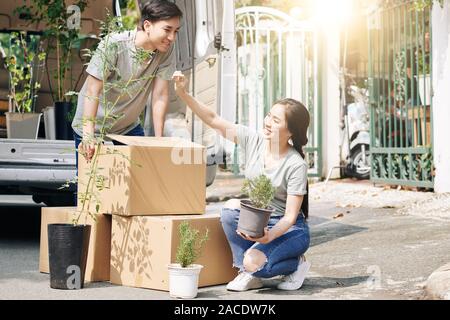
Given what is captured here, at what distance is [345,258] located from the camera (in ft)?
20.6

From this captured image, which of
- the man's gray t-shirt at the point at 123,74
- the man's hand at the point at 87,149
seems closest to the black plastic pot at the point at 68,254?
the man's hand at the point at 87,149

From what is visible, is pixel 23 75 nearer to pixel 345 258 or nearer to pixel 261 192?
pixel 345 258

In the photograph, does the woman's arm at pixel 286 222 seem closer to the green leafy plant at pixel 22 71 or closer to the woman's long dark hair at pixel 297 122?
the woman's long dark hair at pixel 297 122

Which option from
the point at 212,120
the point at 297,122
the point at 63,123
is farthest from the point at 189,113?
the point at 297,122

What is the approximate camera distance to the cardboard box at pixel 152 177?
5316 millimetres

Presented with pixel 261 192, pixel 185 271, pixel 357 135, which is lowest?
pixel 185 271

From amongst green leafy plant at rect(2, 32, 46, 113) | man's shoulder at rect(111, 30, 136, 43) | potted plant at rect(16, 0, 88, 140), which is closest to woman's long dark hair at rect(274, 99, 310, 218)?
man's shoulder at rect(111, 30, 136, 43)

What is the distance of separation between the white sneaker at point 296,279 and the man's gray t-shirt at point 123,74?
1347 mm

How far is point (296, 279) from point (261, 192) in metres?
0.64

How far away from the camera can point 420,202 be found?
8727 mm

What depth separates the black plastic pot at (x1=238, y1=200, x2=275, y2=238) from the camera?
16.1 ft

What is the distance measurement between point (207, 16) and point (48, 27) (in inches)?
86.3

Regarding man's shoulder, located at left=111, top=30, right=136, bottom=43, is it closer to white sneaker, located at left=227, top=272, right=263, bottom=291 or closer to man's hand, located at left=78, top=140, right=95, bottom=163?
man's hand, located at left=78, top=140, right=95, bottom=163
